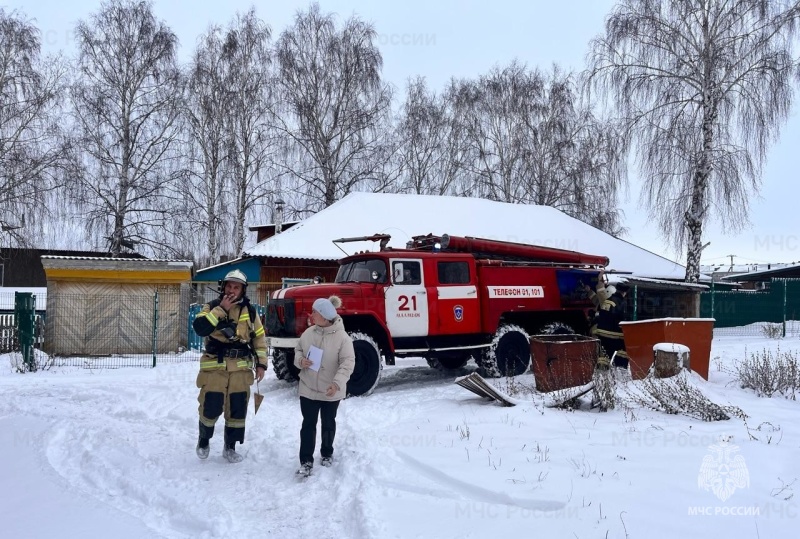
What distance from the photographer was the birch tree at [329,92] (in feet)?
81.9

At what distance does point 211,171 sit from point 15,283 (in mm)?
19375

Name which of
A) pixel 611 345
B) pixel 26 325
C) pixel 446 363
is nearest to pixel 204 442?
pixel 446 363

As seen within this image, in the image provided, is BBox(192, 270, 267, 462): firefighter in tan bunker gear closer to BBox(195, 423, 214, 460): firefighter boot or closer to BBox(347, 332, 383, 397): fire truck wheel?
BBox(195, 423, 214, 460): firefighter boot

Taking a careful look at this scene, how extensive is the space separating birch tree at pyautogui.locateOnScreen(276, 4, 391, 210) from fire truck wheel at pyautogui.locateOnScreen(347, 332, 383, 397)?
1773 centimetres

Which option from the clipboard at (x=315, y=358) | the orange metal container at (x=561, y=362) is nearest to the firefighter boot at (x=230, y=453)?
the clipboard at (x=315, y=358)

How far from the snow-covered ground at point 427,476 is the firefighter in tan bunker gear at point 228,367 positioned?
330 mm

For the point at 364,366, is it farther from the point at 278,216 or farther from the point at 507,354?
the point at 278,216

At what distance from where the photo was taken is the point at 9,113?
63.4ft

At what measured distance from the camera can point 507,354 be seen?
1038 centimetres

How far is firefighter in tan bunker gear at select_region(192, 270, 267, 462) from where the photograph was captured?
5676mm

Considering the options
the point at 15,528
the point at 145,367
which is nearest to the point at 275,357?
the point at 145,367

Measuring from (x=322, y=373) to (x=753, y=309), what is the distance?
1920 cm

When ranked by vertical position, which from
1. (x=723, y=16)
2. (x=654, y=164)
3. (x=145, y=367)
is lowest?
(x=145, y=367)

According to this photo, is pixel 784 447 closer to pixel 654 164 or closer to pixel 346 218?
pixel 654 164
